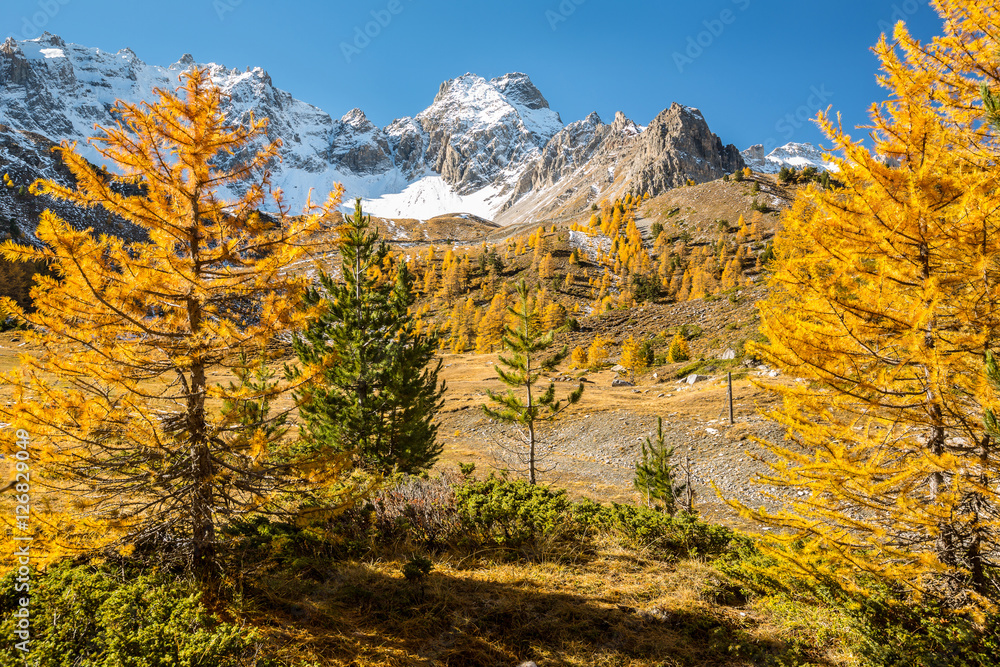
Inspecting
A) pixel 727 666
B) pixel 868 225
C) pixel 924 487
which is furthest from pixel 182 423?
pixel 924 487

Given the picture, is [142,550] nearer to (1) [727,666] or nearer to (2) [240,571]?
(2) [240,571]

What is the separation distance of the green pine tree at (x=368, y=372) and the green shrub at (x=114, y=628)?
682 centimetres

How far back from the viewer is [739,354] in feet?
103

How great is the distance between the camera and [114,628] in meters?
3.03

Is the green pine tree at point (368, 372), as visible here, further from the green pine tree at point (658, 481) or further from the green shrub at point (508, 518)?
the green pine tree at point (658, 481)

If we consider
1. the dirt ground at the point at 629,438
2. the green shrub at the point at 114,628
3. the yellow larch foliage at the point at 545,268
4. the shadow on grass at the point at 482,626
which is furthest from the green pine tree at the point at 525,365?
the yellow larch foliage at the point at 545,268

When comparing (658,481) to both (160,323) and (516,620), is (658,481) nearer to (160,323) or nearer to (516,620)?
(516,620)

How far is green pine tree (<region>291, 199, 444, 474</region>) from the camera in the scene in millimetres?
11016

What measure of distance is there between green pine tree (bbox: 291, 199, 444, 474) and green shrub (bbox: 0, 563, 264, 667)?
6.82 m

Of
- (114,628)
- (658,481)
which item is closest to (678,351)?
(658,481)

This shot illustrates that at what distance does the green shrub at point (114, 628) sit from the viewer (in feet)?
9.25

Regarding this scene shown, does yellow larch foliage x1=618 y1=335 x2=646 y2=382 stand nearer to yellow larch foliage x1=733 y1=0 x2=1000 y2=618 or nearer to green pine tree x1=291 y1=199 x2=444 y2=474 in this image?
green pine tree x1=291 y1=199 x2=444 y2=474

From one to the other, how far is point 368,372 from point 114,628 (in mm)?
8284

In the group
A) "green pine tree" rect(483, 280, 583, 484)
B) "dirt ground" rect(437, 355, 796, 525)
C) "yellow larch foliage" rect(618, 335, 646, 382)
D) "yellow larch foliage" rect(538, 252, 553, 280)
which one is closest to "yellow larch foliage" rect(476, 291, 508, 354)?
"yellow larch foliage" rect(618, 335, 646, 382)
